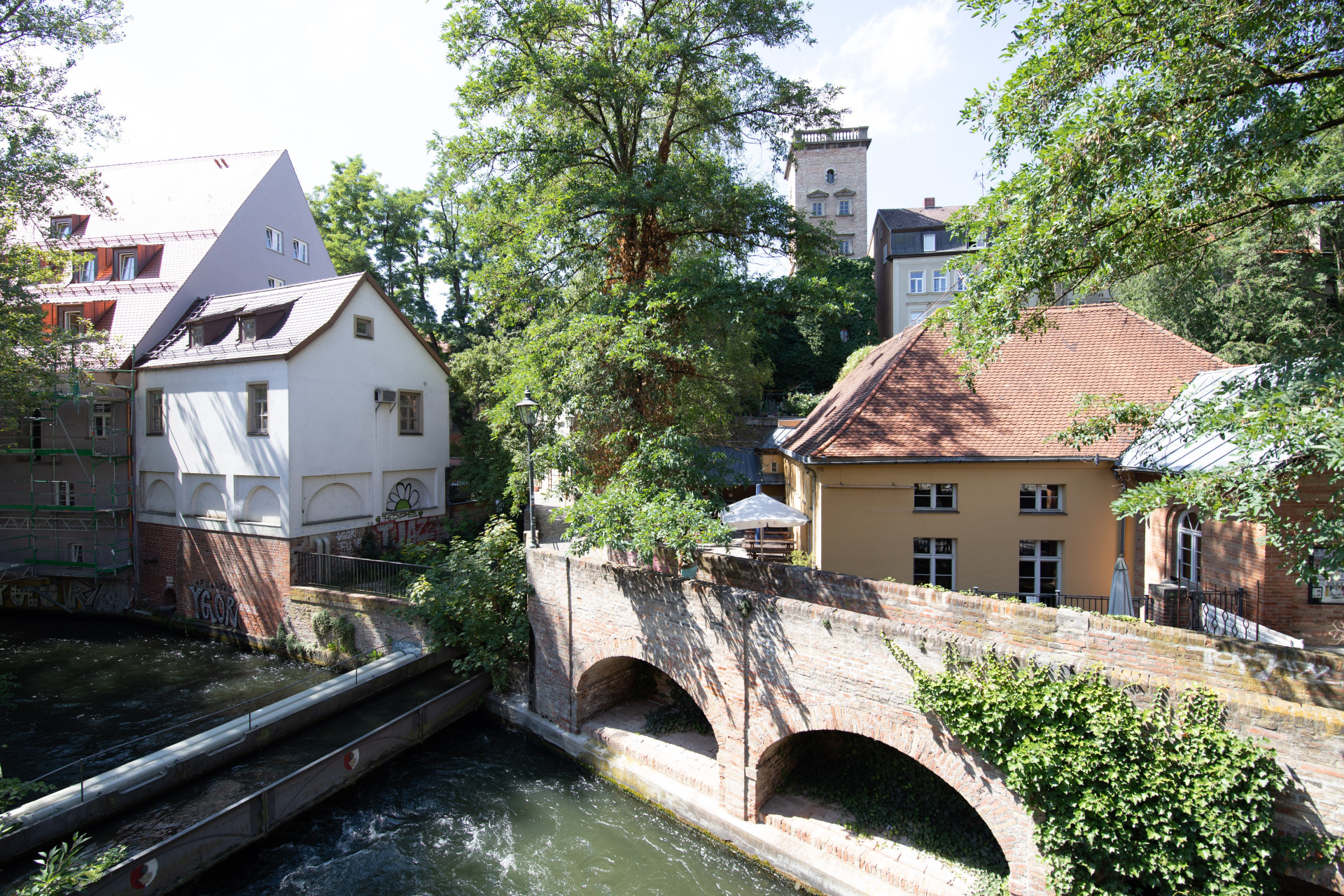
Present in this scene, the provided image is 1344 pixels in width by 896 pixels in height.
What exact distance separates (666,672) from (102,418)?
66.8 feet

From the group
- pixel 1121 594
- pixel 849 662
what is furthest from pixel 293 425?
pixel 1121 594

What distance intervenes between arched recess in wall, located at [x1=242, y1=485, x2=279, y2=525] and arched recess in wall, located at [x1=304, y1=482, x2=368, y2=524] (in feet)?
2.56

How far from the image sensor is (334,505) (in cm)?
1734

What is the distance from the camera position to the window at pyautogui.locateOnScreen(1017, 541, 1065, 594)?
1283cm

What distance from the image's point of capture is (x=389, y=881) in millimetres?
8133

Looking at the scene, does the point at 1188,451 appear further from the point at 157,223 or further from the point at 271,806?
the point at 157,223

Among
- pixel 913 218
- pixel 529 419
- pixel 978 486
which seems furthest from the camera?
pixel 913 218

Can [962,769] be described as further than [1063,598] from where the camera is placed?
No

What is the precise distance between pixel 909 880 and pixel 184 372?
20693 millimetres

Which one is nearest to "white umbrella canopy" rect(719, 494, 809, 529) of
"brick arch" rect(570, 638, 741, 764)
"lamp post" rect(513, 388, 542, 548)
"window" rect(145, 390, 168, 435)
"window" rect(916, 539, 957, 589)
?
"window" rect(916, 539, 957, 589)

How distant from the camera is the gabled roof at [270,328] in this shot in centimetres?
1672

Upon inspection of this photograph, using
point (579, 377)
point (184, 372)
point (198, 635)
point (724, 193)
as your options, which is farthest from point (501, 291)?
point (198, 635)

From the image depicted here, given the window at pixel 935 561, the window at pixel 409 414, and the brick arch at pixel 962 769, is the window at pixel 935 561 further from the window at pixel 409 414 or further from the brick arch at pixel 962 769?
the window at pixel 409 414

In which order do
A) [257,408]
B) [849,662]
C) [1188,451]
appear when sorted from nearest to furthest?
[849,662], [1188,451], [257,408]
